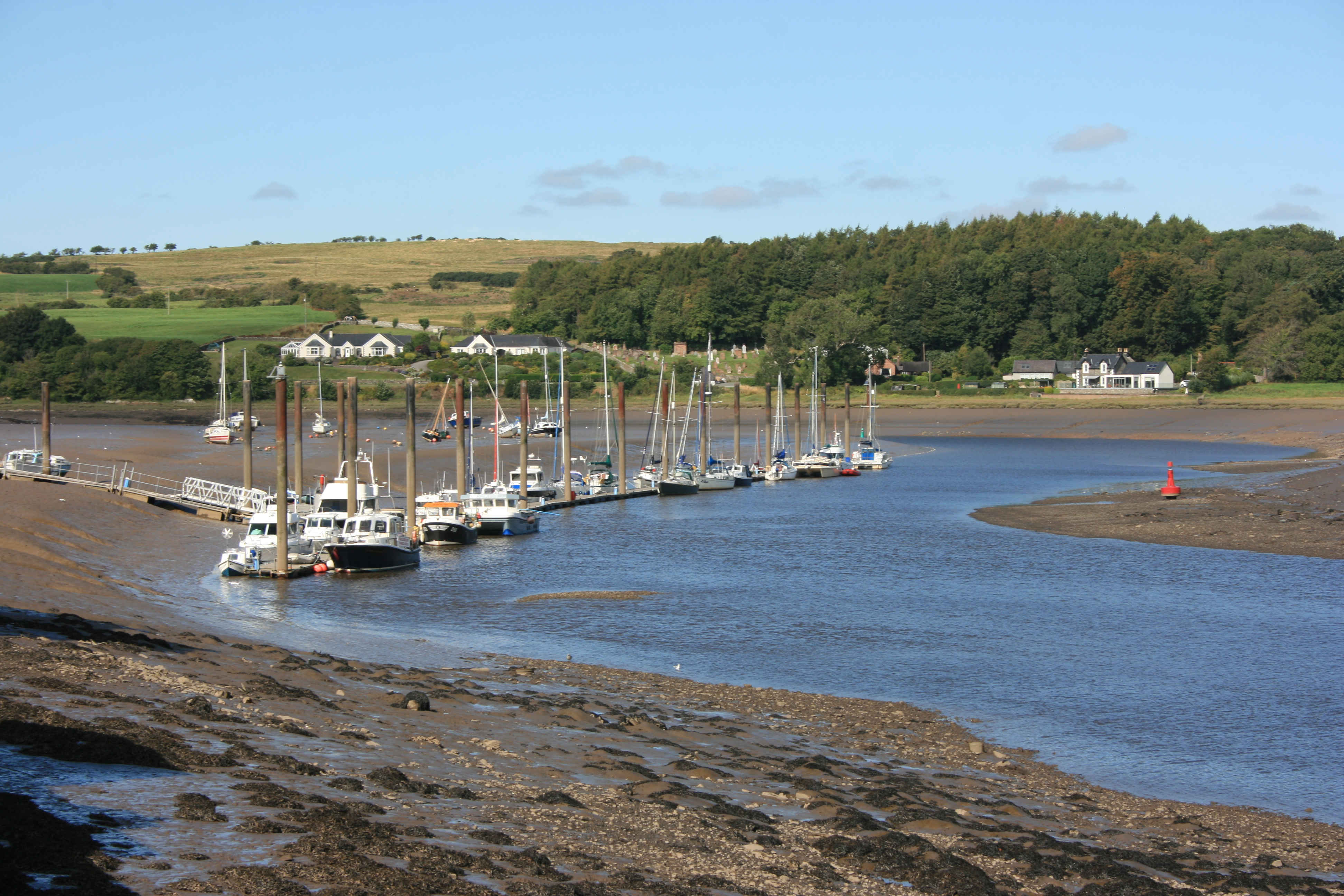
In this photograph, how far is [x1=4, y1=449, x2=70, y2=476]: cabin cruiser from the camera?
53.5 metres

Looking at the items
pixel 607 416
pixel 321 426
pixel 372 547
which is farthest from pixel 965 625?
pixel 321 426

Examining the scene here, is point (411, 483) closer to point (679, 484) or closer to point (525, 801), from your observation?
point (679, 484)

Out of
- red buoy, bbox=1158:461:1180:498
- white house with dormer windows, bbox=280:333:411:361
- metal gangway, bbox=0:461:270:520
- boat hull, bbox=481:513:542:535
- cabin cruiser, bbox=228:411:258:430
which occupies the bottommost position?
boat hull, bbox=481:513:542:535

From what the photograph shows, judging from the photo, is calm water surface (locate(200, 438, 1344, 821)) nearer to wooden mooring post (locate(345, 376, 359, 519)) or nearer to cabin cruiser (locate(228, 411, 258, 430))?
wooden mooring post (locate(345, 376, 359, 519))

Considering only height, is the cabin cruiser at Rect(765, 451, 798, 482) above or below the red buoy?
below

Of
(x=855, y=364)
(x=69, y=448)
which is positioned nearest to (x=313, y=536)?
(x=69, y=448)

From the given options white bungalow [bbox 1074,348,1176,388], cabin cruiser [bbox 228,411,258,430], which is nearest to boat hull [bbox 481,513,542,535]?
cabin cruiser [bbox 228,411,258,430]

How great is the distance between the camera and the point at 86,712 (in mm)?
15852

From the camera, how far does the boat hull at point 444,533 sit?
48.1 metres

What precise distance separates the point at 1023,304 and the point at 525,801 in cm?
16488

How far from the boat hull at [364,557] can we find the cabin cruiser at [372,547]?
11 mm

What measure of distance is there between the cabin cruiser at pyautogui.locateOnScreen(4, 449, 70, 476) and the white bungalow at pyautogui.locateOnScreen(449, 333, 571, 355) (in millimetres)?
97482

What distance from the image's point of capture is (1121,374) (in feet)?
483

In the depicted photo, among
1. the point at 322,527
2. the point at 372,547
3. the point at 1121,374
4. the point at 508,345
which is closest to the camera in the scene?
the point at 372,547
